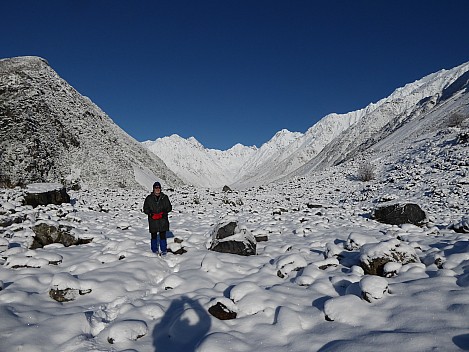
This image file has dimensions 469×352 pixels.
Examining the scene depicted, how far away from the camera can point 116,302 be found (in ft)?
17.3

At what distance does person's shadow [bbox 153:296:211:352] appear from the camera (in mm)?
4098

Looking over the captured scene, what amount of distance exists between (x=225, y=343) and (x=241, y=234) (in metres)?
4.88

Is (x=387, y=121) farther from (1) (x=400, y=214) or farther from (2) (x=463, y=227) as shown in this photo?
(2) (x=463, y=227)

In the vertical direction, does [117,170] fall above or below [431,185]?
above

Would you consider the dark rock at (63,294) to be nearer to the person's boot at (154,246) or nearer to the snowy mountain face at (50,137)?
the person's boot at (154,246)

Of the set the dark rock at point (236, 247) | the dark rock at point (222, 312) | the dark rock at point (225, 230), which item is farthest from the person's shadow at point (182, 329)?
the dark rock at point (225, 230)

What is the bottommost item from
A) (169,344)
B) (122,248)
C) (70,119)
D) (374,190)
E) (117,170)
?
(169,344)

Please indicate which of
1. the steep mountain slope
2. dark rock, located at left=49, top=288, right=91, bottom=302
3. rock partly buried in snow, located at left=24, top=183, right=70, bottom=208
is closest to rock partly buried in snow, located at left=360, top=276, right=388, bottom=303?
dark rock, located at left=49, top=288, right=91, bottom=302

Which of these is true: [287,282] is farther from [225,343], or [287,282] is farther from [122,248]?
[122,248]

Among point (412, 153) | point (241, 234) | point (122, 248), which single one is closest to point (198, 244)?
point (241, 234)

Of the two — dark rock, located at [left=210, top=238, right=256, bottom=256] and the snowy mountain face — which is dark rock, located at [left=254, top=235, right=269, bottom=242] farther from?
the snowy mountain face

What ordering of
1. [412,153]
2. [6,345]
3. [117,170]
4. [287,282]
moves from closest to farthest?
[6,345] < [287,282] < [412,153] < [117,170]

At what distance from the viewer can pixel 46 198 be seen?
16.1 m

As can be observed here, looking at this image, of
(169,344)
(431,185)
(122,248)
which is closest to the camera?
(169,344)
